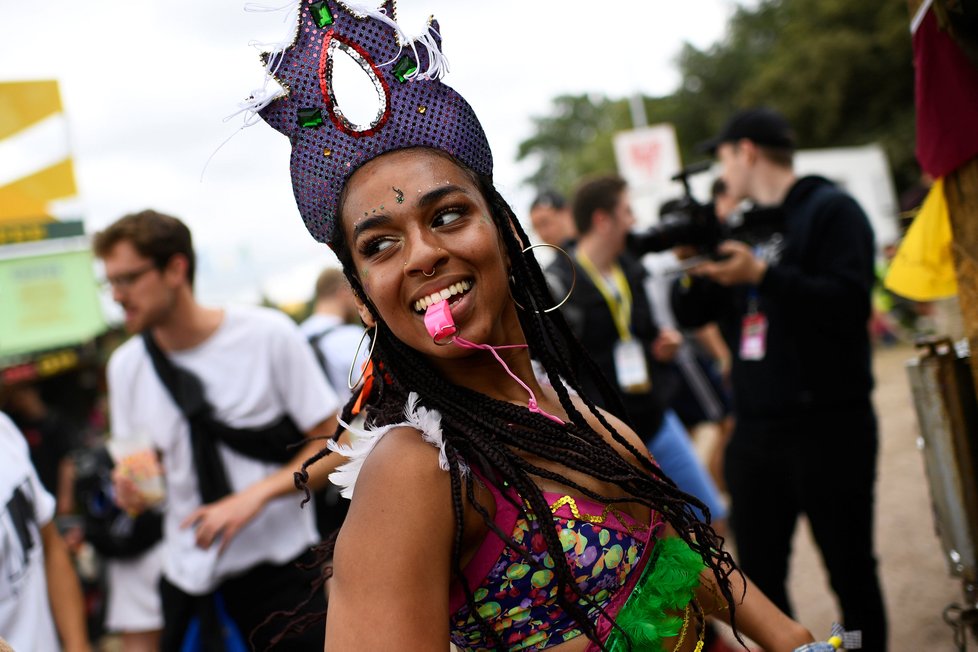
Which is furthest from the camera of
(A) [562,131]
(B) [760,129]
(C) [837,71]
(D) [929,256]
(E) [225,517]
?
(A) [562,131]

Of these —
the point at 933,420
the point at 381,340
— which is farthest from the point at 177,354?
the point at 933,420

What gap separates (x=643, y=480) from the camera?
1538 mm

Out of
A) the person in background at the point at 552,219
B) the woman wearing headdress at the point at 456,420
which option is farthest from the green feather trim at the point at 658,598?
the person in background at the point at 552,219

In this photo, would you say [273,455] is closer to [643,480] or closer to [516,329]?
[516,329]

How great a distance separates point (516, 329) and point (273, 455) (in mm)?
1668

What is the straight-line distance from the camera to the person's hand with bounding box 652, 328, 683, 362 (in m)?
4.55

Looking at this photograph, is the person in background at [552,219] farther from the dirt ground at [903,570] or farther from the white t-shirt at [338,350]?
the dirt ground at [903,570]

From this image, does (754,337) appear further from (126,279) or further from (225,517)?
(126,279)

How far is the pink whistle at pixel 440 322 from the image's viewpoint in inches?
55.6

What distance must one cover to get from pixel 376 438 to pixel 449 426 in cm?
13

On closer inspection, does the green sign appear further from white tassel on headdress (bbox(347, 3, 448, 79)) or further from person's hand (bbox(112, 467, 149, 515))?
white tassel on headdress (bbox(347, 3, 448, 79))

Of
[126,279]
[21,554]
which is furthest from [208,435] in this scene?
[21,554]

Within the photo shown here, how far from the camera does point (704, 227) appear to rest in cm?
346

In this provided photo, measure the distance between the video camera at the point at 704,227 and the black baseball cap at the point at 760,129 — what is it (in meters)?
0.19
